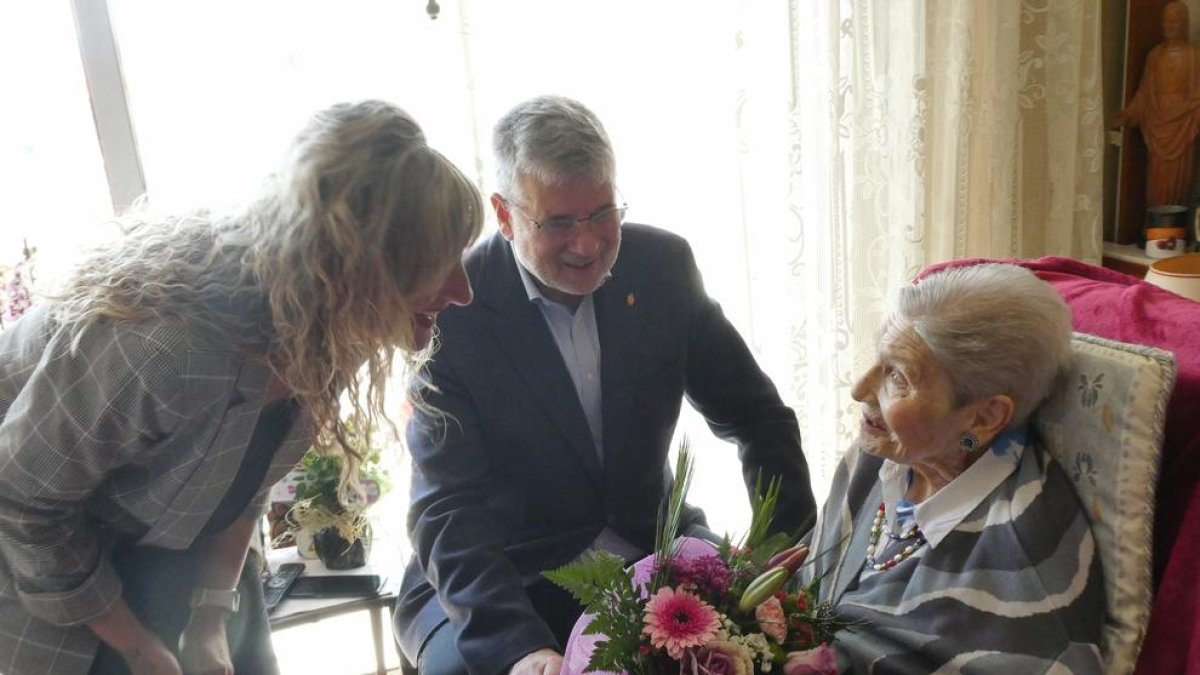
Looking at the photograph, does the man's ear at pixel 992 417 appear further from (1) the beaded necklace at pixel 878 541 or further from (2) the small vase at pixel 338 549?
(2) the small vase at pixel 338 549

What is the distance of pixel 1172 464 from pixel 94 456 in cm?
133

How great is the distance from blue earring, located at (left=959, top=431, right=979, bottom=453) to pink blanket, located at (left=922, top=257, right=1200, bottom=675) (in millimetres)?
224

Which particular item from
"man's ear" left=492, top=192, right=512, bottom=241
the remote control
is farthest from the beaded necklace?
the remote control

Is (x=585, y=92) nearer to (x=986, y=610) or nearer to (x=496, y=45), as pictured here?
(x=496, y=45)

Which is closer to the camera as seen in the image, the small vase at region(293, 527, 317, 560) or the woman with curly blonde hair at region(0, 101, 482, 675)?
the woman with curly blonde hair at region(0, 101, 482, 675)

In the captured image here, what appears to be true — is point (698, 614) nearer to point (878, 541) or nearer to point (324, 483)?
point (878, 541)

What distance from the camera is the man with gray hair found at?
153 cm

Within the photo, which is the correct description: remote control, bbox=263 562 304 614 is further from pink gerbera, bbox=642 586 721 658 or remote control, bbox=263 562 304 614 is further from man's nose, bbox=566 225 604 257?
pink gerbera, bbox=642 586 721 658

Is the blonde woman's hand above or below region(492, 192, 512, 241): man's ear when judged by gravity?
below

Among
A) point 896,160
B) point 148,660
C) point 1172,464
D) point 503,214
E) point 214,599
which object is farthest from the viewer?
point 896,160

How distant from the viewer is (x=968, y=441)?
1.28 metres

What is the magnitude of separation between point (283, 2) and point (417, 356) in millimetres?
1083

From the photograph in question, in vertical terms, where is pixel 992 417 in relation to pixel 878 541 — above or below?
above

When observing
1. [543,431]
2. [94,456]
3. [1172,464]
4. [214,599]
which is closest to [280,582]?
[214,599]
